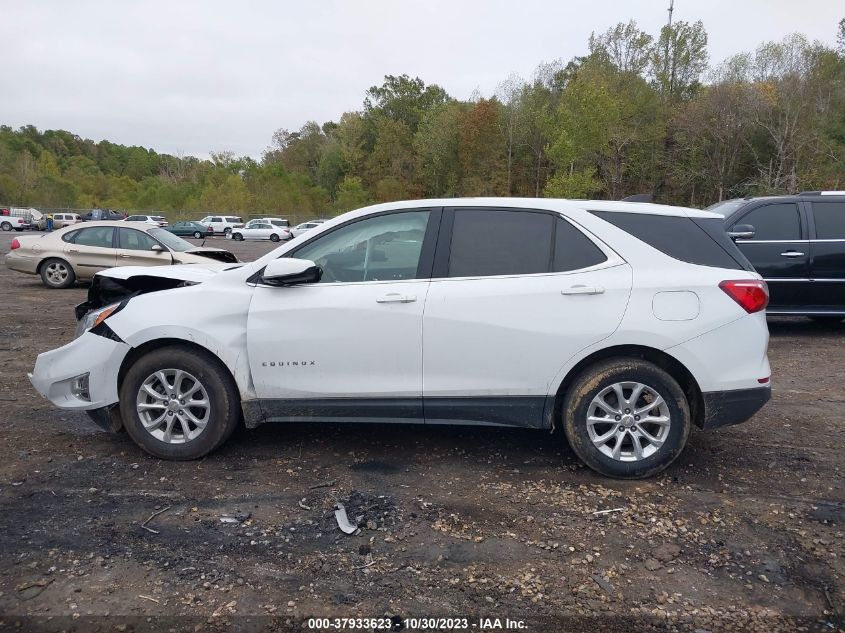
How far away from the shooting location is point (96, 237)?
1280 centimetres

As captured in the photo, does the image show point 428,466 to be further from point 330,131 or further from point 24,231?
point 330,131

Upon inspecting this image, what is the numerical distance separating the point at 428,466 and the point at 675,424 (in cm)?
161

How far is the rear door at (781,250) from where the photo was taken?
8.31 meters

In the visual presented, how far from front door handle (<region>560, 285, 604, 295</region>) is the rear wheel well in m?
0.37

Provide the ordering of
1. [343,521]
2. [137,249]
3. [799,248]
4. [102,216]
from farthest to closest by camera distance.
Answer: [102,216] → [137,249] → [799,248] → [343,521]

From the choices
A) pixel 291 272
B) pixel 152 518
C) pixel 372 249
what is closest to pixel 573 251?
pixel 372 249

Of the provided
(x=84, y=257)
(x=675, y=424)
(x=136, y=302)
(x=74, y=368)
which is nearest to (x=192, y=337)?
(x=136, y=302)

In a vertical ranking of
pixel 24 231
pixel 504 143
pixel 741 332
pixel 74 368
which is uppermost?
pixel 504 143

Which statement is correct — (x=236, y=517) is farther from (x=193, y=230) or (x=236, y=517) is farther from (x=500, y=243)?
(x=193, y=230)

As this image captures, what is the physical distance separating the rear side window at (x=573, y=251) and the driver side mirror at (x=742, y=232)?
16.7 feet

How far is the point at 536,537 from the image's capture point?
334 cm

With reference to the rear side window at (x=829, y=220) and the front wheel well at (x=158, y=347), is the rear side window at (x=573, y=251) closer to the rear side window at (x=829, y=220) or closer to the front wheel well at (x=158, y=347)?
the front wheel well at (x=158, y=347)

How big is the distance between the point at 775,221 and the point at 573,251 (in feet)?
19.2

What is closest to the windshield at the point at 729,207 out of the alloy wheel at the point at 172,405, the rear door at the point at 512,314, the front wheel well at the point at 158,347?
the rear door at the point at 512,314
